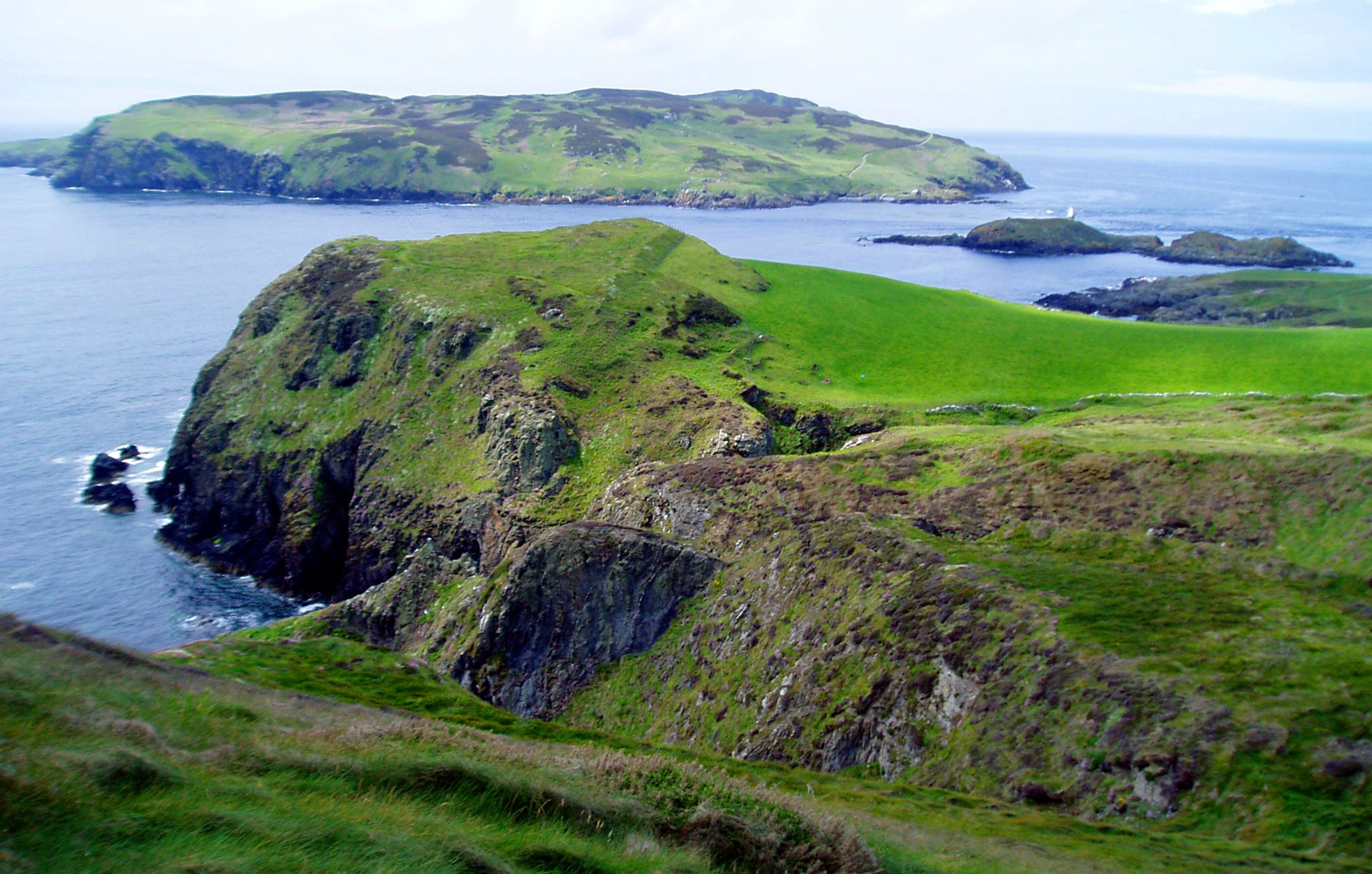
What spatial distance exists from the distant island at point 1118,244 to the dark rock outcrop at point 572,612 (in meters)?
161

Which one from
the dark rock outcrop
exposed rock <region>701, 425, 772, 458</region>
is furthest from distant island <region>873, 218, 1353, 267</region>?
the dark rock outcrop

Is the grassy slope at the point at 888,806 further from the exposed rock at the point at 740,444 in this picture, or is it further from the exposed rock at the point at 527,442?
the exposed rock at the point at 740,444

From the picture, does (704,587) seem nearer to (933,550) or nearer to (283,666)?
(933,550)

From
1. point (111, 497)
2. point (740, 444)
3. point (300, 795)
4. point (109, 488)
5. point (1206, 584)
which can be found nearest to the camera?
point (300, 795)

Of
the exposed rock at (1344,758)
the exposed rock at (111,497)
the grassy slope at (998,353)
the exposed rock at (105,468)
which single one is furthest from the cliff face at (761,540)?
the exposed rock at (105,468)

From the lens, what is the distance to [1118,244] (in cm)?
18188

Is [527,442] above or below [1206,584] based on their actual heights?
below

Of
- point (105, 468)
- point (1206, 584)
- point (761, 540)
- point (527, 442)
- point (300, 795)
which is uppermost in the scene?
point (300, 795)

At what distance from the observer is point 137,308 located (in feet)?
400

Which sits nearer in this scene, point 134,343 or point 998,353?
point 998,353

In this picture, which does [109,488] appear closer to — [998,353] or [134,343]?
[134,343]

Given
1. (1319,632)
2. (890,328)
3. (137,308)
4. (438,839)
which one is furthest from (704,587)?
(137,308)

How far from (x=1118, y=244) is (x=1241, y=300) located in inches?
2649

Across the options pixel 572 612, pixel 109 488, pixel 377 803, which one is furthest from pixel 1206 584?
pixel 109 488
